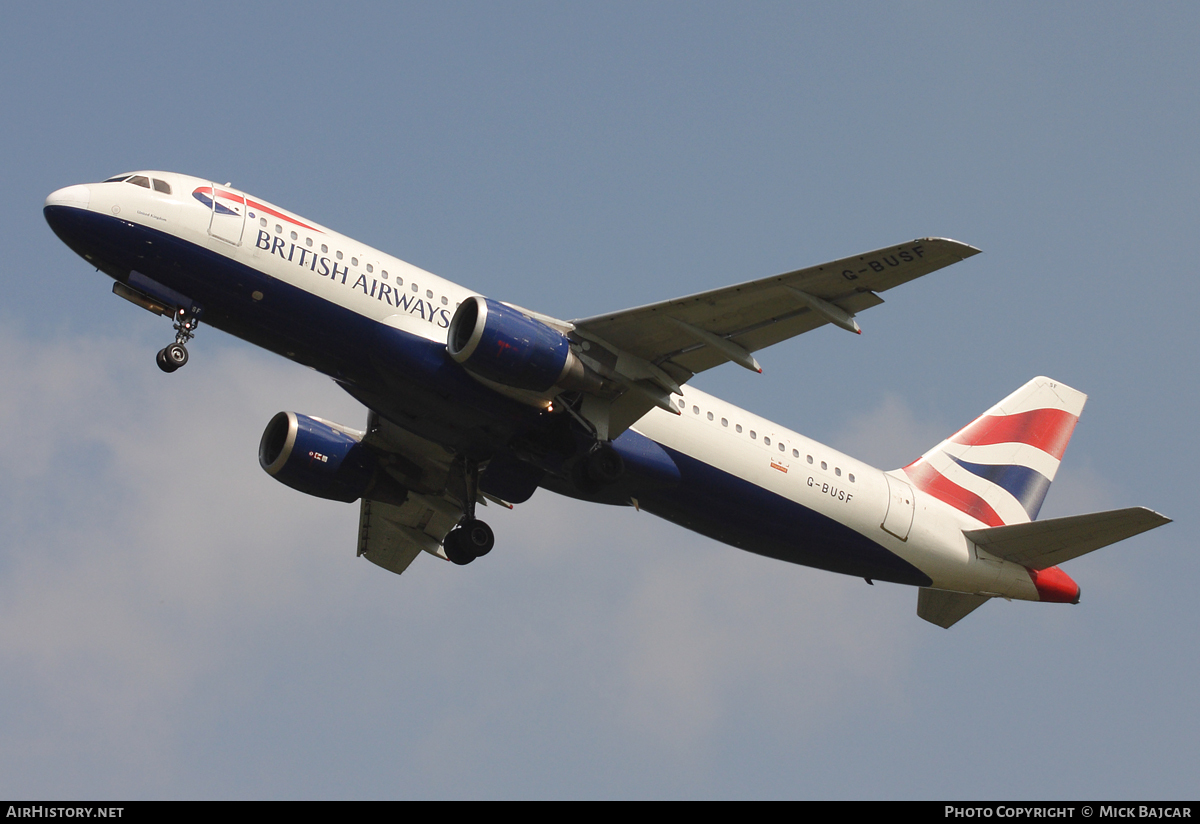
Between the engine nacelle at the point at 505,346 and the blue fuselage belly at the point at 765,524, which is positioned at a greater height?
the engine nacelle at the point at 505,346

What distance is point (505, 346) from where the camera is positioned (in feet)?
90.5

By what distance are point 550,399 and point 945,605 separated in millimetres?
13028

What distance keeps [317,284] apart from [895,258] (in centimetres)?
1188

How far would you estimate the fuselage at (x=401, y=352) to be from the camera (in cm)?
2764

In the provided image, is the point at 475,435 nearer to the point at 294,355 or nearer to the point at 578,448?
the point at 578,448

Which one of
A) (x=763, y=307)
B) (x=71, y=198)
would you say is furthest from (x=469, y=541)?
(x=71, y=198)

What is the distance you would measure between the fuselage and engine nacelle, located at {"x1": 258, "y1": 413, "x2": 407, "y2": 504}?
3.69m

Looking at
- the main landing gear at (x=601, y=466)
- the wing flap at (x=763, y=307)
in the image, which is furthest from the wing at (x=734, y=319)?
the main landing gear at (x=601, y=466)

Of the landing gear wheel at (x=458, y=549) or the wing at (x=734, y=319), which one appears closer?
the wing at (x=734, y=319)

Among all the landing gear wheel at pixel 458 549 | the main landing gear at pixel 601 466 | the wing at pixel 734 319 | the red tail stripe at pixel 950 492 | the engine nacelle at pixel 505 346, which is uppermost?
the wing at pixel 734 319

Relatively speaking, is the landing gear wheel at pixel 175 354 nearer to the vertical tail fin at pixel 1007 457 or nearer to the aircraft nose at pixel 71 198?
the aircraft nose at pixel 71 198

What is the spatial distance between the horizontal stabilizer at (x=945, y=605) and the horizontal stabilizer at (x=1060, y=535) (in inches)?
66.2

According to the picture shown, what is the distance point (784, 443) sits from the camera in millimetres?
32406

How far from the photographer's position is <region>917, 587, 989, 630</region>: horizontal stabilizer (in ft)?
116
